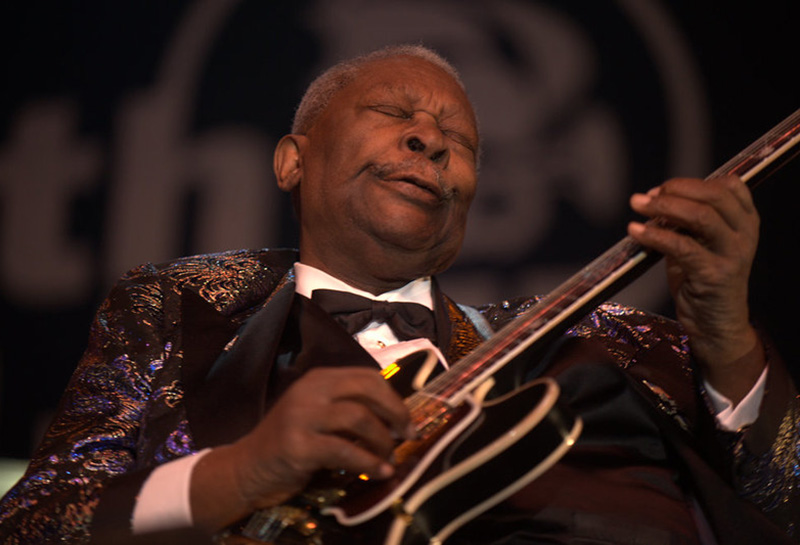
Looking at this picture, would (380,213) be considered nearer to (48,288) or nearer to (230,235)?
(230,235)

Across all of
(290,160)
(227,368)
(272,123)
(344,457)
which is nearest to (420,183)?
(290,160)

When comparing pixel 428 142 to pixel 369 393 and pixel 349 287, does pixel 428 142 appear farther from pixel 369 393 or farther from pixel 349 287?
pixel 369 393

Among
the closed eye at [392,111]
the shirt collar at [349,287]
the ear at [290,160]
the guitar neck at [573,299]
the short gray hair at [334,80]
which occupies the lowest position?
the guitar neck at [573,299]

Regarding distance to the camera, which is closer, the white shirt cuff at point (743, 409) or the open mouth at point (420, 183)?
the white shirt cuff at point (743, 409)

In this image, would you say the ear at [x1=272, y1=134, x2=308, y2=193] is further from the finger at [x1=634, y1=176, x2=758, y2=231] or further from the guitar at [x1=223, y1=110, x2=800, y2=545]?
the finger at [x1=634, y1=176, x2=758, y2=231]

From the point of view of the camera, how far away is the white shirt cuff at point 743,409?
4.76ft

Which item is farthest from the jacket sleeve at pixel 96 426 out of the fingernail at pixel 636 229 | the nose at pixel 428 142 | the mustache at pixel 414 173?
the fingernail at pixel 636 229

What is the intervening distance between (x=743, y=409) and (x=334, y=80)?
1.30 metres

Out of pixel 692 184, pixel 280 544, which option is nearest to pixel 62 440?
pixel 280 544

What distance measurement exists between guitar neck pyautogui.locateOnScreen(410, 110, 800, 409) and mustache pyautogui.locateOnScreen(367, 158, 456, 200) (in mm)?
500

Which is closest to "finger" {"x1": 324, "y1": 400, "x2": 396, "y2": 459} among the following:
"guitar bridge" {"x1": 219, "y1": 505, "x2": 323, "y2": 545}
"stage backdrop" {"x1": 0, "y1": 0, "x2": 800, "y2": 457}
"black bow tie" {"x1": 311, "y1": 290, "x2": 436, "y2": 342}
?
"guitar bridge" {"x1": 219, "y1": 505, "x2": 323, "y2": 545}

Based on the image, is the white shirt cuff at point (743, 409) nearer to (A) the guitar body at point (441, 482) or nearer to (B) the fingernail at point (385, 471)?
(A) the guitar body at point (441, 482)

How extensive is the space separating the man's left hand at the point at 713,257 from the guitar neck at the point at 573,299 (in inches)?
2.4

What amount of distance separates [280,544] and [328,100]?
1310mm
